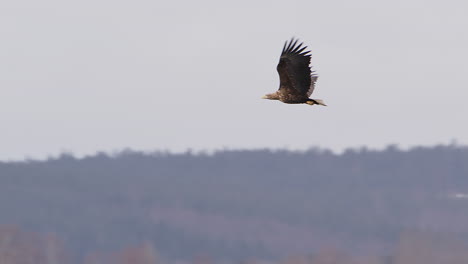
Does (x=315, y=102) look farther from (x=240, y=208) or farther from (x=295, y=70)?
(x=240, y=208)

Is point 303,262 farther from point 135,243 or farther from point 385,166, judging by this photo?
point 385,166

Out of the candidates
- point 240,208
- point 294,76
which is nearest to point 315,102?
point 294,76

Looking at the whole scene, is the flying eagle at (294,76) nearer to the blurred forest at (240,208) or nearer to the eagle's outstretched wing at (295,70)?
the eagle's outstretched wing at (295,70)

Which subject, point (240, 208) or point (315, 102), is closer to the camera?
point (315, 102)

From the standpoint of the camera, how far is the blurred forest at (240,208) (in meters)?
41.6

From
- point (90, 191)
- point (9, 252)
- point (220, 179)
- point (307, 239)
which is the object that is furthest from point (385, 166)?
point (9, 252)

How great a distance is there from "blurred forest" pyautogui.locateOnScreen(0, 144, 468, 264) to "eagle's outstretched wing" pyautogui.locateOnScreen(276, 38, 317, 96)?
65.2 ft

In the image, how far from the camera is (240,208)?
49.0 meters

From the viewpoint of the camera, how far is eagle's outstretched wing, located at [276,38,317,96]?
18.6m

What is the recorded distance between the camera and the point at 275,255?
133ft

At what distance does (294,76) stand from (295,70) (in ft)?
0.40

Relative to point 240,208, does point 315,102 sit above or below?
above

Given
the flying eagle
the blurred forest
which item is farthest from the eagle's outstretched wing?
the blurred forest

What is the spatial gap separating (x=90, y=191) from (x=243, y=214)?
29.5ft
